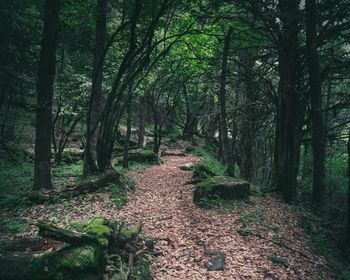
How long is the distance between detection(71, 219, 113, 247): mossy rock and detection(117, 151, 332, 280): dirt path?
4.10 feet

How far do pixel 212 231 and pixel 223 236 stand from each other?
1.17 feet

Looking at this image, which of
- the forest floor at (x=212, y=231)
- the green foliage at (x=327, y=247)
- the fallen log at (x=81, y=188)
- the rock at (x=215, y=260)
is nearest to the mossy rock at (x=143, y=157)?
the forest floor at (x=212, y=231)

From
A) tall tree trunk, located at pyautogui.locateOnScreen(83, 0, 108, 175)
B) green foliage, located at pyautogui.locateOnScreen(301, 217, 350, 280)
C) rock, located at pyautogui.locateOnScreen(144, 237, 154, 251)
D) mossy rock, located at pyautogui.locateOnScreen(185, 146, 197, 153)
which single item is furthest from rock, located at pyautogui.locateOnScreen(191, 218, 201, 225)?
mossy rock, located at pyautogui.locateOnScreen(185, 146, 197, 153)

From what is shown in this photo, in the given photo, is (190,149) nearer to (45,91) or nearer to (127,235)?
(45,91)

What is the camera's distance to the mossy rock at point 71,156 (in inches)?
723

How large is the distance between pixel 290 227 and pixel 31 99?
23.2 metres

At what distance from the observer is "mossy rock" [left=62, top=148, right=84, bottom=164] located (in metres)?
18.4

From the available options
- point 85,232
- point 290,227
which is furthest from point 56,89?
point 290,227

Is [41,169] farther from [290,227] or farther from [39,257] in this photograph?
[290,227]

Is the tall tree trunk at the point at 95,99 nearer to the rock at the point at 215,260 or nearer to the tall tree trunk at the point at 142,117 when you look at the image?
the rock at the point at 215,260

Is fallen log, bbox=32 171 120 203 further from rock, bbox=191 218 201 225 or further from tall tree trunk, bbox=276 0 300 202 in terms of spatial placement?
tall tree trunk, bbox=276 0 300 202

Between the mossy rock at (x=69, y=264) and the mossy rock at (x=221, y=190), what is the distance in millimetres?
5292

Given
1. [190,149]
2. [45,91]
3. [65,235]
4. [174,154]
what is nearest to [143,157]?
[174,154]

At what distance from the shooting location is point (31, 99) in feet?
83.2
